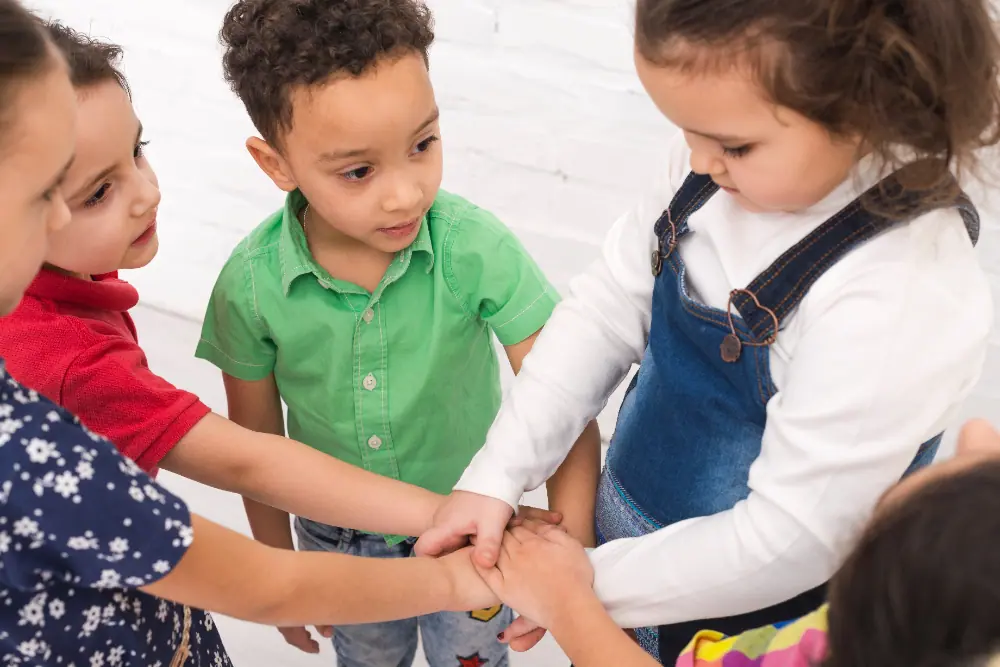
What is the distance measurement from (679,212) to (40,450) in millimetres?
533

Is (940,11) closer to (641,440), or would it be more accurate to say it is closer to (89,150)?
(641,440)

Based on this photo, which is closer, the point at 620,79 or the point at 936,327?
the point at 936,327

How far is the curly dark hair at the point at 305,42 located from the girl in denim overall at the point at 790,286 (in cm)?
27

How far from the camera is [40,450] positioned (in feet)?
1.93

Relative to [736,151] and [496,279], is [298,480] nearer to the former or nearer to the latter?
[496,279]

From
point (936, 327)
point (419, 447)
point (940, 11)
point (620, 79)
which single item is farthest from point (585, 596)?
point (620, 79)

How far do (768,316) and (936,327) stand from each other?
120 millimetres

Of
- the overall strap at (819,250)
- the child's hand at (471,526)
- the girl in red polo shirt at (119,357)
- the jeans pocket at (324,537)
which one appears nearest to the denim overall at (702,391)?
the overall strap at (819,250)

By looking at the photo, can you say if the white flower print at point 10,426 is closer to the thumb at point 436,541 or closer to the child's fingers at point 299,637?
the thumb at point 436,541

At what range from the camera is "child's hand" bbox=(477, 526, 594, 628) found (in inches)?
35.8

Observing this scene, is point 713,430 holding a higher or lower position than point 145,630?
higher

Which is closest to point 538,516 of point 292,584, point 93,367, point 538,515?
point 538,515

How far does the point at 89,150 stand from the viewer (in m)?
0.84

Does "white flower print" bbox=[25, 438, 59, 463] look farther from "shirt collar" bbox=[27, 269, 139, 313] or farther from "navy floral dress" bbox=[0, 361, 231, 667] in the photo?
"shirt collar" bbox=[27, 269, 139, 313]
